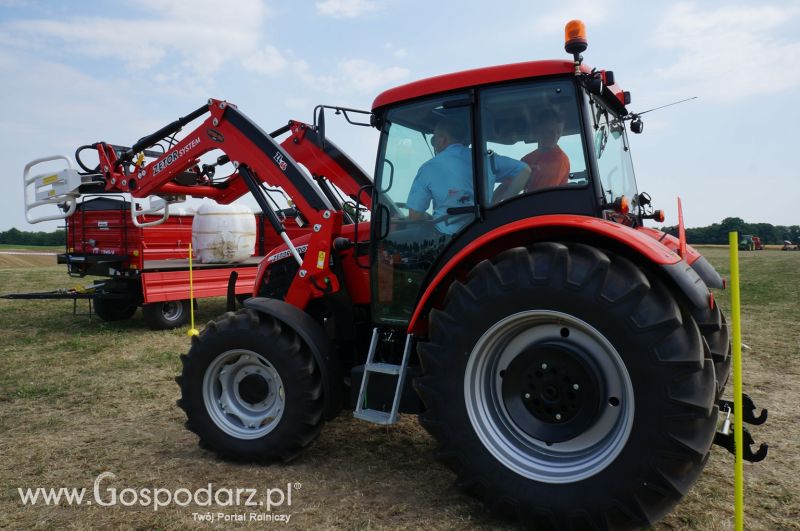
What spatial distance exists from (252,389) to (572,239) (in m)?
2.34

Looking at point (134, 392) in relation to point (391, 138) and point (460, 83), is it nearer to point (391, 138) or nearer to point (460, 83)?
point (391, 138)

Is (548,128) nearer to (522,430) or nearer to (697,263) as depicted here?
(697,263)

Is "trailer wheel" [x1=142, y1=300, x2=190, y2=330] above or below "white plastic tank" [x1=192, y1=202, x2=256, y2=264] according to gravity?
below

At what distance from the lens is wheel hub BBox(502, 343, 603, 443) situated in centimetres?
292

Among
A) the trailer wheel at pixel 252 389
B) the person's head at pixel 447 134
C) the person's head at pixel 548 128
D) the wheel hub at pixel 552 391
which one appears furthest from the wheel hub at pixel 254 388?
the person's head at pixel 548 128

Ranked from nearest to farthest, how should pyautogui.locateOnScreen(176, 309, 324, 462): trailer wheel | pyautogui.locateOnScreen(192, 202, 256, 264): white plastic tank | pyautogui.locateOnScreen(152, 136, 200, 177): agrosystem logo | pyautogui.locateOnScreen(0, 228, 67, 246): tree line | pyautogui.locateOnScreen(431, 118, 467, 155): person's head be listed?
pyautogui.locateOnScreen(431, 118, 467, 155): person's head
pyautogui.locateOnScreen(176, 309, 324, 462): trailer wheel
pyautogui.locateOnScreen(152, 136, 200, 177): agrosystem logo
pyautogui.locateOnScreen(192, 202, 256, 264): white plastic tank
pyautogui.locateOnScreen(0, 228, 67, 246): tree line

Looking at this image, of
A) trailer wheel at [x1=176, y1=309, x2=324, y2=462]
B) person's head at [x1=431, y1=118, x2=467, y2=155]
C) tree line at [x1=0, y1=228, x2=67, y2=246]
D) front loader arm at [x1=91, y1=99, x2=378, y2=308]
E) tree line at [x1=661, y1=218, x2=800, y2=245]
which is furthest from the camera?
tree line at [x1=0, y1=228, x2=67, y2=246]

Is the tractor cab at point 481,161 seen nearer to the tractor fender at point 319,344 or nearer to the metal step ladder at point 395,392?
the metal step ladder at point 395,392

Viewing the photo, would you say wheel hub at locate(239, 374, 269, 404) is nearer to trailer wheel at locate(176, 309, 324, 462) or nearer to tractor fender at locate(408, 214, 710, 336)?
trailer wheel at locate(176, 309, 324, 462)

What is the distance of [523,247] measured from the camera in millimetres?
3010

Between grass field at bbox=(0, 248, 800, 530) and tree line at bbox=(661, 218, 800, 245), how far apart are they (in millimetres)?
33794

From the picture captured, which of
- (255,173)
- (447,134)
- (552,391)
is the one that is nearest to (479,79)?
(447,134)

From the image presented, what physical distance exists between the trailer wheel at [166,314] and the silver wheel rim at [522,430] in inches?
305

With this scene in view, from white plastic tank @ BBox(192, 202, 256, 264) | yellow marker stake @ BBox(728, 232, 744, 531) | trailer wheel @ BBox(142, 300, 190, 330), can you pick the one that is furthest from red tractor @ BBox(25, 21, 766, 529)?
trailer wheel @ BBox(142, 300, 190, 330)
